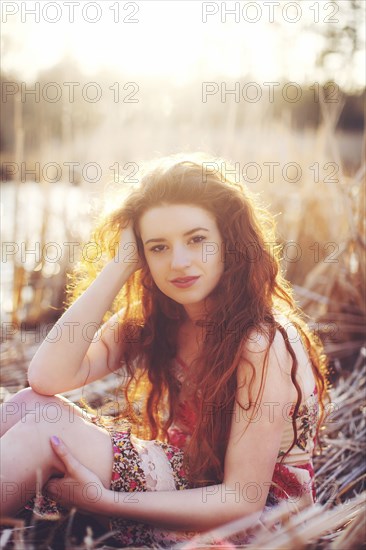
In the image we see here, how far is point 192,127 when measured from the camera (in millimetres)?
4098

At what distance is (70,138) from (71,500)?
2.50m

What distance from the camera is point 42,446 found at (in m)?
1.34

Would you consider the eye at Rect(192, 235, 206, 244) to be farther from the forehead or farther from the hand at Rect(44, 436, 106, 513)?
the hand at Rect(44, 436, 106, 513)

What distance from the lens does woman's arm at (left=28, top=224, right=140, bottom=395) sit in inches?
61.0

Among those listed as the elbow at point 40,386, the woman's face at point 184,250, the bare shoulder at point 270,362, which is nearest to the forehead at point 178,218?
the woman's face at point 184,250

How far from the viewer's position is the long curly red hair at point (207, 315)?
148 cm

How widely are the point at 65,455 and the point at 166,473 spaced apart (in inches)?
10.9

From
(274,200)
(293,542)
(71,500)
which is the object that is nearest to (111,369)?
(71,500)

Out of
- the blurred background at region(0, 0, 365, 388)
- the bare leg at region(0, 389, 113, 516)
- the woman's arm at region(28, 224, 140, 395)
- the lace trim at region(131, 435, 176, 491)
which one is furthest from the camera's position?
the blurred background at region(0, 0, 365, 388)

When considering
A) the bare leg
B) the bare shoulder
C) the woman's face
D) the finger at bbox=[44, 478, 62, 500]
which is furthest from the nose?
the finger at bbox=[44, 478, 62, 500]

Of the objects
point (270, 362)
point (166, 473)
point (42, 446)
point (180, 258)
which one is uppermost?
point (180, 258)

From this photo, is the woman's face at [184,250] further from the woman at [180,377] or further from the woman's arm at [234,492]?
the woman's arm at [234,492]

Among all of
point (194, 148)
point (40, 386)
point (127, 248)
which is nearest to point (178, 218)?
point (127, 248)

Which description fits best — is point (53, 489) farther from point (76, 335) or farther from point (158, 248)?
point (158, 248)
